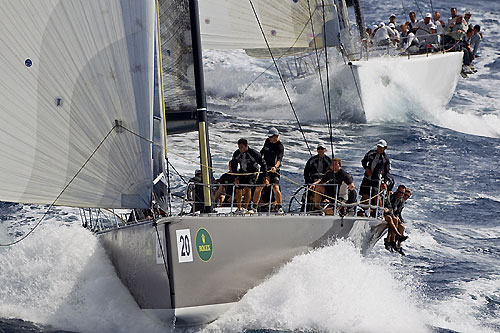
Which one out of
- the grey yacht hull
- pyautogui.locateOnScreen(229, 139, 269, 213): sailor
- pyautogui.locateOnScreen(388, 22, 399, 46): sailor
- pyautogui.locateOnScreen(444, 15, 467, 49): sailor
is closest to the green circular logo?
the grey yacht hull

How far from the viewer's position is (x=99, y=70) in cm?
827

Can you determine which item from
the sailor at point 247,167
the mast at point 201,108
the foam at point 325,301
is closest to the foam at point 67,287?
the foam at point 325,301

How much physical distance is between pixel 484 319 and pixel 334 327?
1.95 meters

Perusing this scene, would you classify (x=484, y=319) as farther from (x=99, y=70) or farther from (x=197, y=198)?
(x=99, y=70)

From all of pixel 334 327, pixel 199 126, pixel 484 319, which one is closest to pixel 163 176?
pixel 199 126

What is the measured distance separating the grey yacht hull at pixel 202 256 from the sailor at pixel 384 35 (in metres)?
12.3

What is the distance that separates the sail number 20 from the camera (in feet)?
28.3

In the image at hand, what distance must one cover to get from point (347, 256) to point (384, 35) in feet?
41.3

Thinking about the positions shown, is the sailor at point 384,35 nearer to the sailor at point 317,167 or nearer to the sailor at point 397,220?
the sailor at point 397,220

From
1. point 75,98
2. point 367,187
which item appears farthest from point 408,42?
point 75,98

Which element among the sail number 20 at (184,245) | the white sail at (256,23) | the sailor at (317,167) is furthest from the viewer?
A: the white sail at (256,23)

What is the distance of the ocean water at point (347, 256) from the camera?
929 cm

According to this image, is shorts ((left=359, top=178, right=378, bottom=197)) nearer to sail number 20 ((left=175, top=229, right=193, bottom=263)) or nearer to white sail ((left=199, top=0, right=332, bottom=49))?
sail number 20 ((left=175, top=229, right=193, bottom=263))

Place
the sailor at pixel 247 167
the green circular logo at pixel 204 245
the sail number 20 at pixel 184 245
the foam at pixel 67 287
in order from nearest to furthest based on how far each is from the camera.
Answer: the sail number 20 at pixel 184 245 → the green circular logo at pixel 204 245 → the foam at pixel 67 287 → the sailor at pixel 247 167
